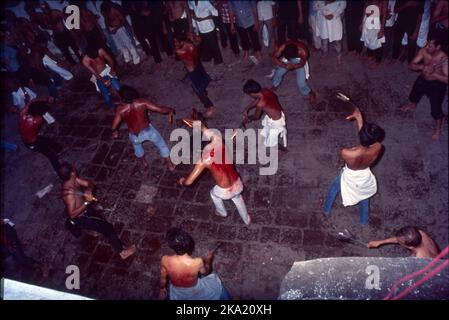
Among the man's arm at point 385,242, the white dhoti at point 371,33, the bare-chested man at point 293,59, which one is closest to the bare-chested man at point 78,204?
the man's arm at point 385,242

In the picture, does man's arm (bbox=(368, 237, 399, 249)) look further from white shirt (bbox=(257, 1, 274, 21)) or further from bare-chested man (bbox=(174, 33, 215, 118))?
white shirt (bbox=(257, 1, 274, 21))

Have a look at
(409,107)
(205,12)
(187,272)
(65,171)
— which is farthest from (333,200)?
(205,12)

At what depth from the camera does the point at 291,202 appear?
19.2ft

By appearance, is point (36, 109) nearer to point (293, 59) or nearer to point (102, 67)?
point (102, 67)

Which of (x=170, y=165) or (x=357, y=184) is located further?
(x=170, y=165)

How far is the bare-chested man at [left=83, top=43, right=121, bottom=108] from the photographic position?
7.01m

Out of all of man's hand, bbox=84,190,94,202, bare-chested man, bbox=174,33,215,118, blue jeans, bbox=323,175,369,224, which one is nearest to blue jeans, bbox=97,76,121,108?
bare-chested man, bbox=174,33,215,118

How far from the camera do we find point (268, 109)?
5.66 meters

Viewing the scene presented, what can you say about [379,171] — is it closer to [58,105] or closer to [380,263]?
[380,263]

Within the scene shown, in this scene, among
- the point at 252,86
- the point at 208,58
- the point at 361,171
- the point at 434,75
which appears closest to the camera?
the point at 361,171

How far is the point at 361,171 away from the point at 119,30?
6.96 m

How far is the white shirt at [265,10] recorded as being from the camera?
7.65 metres

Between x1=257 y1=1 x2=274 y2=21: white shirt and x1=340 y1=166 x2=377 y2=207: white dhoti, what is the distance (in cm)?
454
